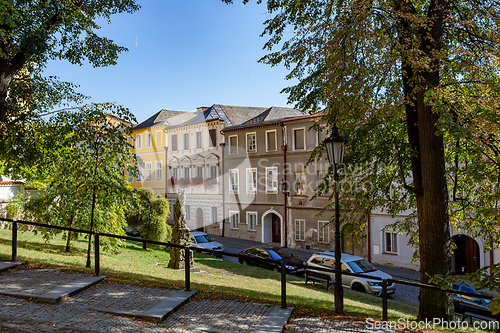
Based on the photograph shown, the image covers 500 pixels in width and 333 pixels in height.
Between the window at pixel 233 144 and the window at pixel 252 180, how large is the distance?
2.73 meters

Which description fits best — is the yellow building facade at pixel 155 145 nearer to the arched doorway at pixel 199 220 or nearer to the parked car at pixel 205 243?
the arched doorway at pixel 199 220

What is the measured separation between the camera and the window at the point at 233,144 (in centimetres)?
3745

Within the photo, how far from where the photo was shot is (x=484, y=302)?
13.7 meters

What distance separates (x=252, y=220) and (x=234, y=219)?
Answer: 2373mm

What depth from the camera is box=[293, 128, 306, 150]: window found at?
1249 inches

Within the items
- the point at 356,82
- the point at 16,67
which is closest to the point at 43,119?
the point at 16,67

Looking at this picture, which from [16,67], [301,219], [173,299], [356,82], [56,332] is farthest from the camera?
[301,219]

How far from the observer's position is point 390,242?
1030 inches

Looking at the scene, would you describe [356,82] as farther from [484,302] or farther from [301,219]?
[301,219]

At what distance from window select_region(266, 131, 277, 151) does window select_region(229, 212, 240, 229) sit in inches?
277

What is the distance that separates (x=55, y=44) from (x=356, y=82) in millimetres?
9426

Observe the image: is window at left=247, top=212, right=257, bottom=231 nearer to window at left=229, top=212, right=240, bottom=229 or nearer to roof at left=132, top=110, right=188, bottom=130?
window at left=229, top=212, right=240, bottom=229

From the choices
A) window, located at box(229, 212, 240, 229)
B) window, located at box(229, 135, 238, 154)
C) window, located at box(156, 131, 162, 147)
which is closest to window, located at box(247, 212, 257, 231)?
window, located at box(229, 212, 240, 229)

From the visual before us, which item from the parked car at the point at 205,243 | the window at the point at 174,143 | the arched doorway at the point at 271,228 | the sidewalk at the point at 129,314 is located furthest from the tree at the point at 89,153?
the window at the point at 174,143
